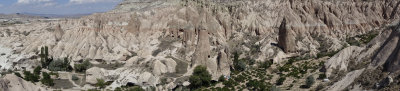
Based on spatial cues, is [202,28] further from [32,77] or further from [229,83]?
[32,77]

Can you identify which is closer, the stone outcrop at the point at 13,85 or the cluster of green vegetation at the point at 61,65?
the stone outcrop at the point at 13,85

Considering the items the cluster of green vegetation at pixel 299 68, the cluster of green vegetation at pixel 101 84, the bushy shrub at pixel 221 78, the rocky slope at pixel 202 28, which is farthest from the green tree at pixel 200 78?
the rocky slope at pixel 202 28

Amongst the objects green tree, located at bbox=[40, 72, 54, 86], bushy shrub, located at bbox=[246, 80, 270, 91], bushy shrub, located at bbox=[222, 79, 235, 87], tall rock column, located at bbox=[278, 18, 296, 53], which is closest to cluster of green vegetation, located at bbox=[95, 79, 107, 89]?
green tree, located at bbox=[40, 72, 54, 86]

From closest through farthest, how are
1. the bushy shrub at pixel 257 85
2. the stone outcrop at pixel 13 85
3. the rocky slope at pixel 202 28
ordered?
1. the stone outcrop at pixel 13 85
2. the bushy shrub at pixel 257 85
3. the rocky slope at pixel 202 28

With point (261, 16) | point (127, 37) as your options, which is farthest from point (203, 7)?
point (127, 37)

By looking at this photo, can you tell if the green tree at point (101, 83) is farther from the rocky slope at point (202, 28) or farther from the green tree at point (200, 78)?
the rocky slope at point (202, 28)

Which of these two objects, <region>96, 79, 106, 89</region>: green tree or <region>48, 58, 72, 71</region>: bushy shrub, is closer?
<region>96, 79, 106, 89</region>: green tree

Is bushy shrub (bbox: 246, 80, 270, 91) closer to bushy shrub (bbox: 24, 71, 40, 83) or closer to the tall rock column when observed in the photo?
the tall rock column

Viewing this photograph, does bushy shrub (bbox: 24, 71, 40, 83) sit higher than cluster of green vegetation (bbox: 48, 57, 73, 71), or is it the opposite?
bushy shrub (bbox: 24, 71, 40, 83)
